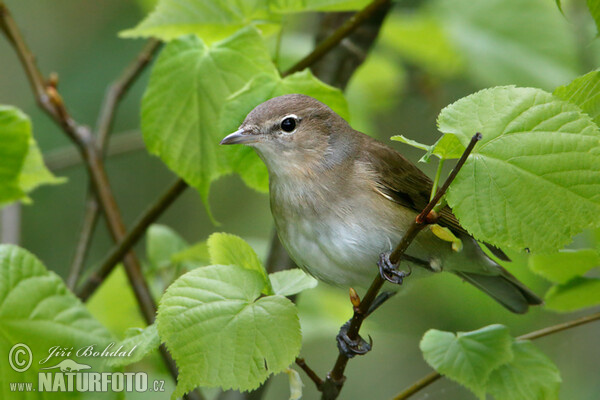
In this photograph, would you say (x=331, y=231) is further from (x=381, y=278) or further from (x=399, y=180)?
(x=381, y=278)

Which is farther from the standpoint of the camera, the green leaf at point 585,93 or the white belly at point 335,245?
the white belly at point 335,245

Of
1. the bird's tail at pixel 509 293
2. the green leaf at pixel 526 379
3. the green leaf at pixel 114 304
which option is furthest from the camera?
the green leaf at pixel 114 304

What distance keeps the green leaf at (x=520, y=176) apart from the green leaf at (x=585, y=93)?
0.22ft

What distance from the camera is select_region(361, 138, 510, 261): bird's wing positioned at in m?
2.57

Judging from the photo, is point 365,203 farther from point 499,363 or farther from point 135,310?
point 135,310

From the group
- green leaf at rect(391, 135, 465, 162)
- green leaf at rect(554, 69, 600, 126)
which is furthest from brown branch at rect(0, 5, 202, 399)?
green leaf at rect(554, 69, 600, 126)

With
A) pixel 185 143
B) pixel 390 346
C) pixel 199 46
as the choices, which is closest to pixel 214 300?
pixel 185 143

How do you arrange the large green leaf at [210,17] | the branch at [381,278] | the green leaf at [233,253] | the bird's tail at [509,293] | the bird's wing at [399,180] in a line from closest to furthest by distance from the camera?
1. the branch at [381,278]
2. the green leaf at [233,253]
3. the large green leaf at [210,17]
4. the bird's wing at [399,180]
5. the bird's tail at [509,293]

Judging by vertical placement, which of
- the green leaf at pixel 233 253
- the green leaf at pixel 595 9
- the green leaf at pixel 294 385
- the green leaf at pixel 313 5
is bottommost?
the green leaf at pixel 294 385

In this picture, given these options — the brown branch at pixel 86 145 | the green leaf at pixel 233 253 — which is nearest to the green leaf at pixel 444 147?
the green leaf at pixel 233 253

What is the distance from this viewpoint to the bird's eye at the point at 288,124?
2.57m

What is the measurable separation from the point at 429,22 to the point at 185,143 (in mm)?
2328

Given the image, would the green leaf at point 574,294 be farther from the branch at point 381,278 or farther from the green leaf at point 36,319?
the green leaf at point 36,319

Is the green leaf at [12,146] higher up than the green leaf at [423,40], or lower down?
higher up
